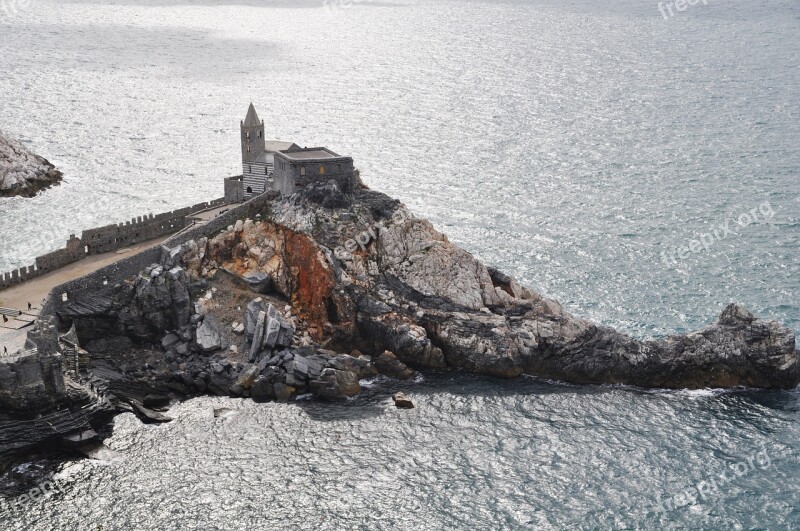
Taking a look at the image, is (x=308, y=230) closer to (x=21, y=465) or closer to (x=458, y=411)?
(x=458, y=411)

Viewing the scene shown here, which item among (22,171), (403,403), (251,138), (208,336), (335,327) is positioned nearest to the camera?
(403,403)

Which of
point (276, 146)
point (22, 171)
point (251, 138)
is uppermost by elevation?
point (251, 138)

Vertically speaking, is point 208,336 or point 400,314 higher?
point 400,314

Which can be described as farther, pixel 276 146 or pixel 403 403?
pixel 276 146

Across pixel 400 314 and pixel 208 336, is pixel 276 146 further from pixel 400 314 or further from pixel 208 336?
pixel 400 314

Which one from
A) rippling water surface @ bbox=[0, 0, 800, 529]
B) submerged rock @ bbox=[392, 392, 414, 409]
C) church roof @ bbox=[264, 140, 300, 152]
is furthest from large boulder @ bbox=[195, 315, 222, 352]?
church roof @ bbox=[264, 140, 300, 152]

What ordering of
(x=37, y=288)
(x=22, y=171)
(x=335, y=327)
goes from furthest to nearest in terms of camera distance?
(x=22, y=171) < (x=335, y=327) < (x=37, y=288)

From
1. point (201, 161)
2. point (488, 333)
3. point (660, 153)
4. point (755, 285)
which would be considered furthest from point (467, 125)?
point (488, 333)

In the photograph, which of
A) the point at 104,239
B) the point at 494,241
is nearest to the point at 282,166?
the point at 104,239
